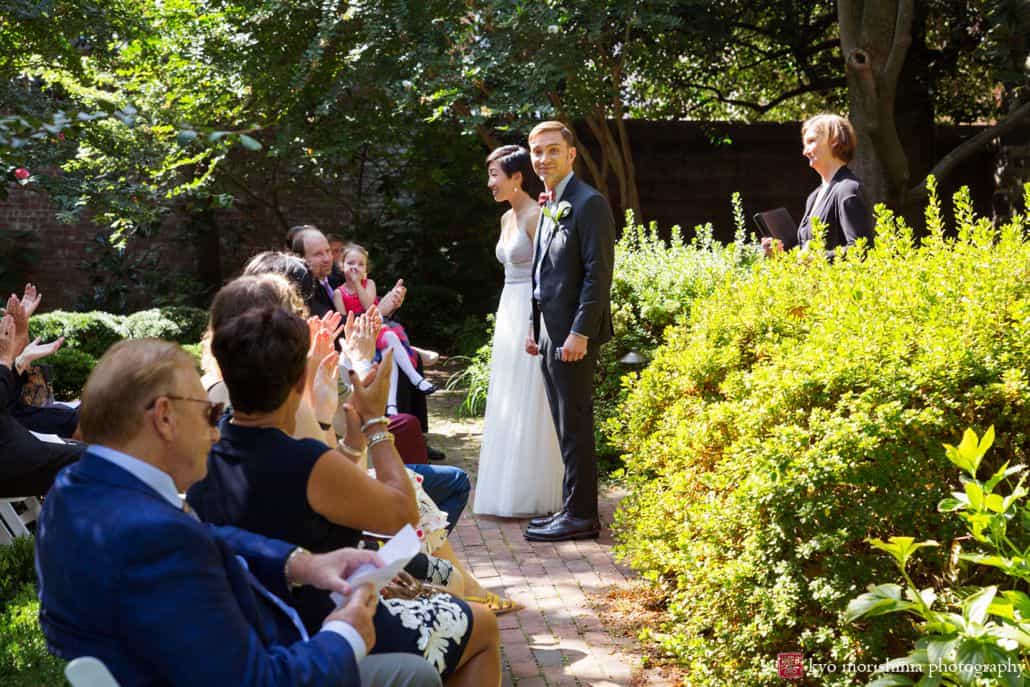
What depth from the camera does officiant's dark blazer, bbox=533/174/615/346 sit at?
18.9 feet

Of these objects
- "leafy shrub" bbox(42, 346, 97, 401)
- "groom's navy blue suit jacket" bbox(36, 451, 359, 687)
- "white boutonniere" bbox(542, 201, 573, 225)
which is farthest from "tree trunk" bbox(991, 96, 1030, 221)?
"groom's navy blue suit jacket" bbox(36, 451, 359, 687)

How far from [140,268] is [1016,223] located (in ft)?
49.0

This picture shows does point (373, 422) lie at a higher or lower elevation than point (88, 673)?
higher

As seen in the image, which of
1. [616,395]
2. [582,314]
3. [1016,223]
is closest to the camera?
[1016,223]

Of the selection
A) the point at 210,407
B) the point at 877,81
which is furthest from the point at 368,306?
the point at 210,407

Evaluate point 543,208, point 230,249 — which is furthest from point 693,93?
point 543,208

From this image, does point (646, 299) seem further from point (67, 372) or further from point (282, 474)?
point (67, 372)

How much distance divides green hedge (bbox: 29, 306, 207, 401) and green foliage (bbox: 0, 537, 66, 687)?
6.47 m

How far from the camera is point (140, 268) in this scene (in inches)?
652

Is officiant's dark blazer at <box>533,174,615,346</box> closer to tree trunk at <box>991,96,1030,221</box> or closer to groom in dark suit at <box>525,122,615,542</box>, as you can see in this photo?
groom in dark suit at <box>525,122,615,542</box>

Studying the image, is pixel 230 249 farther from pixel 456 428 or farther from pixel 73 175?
pixel 456 428

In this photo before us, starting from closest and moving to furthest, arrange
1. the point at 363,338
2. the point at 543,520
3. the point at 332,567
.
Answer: the point at 332,567 → the point at 363,338 → the point at 543,520

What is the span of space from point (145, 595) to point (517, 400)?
4569 millimetres

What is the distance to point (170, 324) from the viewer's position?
12555mm
